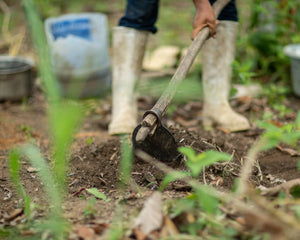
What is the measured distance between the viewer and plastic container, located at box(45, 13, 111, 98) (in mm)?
3391

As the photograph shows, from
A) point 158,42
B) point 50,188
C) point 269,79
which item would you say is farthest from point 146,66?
point 50,188

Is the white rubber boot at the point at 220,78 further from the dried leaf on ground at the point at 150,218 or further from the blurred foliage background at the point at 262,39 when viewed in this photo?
the dried leaf on ground at the point at 150,218

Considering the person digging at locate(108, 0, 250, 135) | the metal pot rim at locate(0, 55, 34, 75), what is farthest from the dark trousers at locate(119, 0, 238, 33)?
the metal pot rim at locate(0, 55, 34, 75)

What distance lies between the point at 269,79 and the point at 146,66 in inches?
45.2

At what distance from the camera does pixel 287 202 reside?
46.4 inches

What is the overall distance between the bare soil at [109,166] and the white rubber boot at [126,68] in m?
0.20

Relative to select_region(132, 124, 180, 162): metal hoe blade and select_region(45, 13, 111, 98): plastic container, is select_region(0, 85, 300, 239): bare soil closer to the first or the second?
select_region(132, 124, 180, 162): metal hoe blade

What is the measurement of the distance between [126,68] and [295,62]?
1339 millimetres

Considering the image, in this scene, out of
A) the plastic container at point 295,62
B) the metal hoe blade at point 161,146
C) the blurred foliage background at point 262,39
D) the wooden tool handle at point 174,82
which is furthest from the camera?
the blurred foliage background at point 262,39

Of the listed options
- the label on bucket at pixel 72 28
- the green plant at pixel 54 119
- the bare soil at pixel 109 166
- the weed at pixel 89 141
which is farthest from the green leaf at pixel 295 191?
the label on bucket at pixel 72 28

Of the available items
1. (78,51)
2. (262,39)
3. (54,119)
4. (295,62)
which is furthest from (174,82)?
(262,39)

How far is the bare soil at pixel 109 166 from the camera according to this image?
150 centimetres

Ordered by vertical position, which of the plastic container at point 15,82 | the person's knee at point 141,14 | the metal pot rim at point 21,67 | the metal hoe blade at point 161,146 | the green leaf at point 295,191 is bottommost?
the plastic container at point 15,82

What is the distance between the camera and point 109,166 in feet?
6.40
